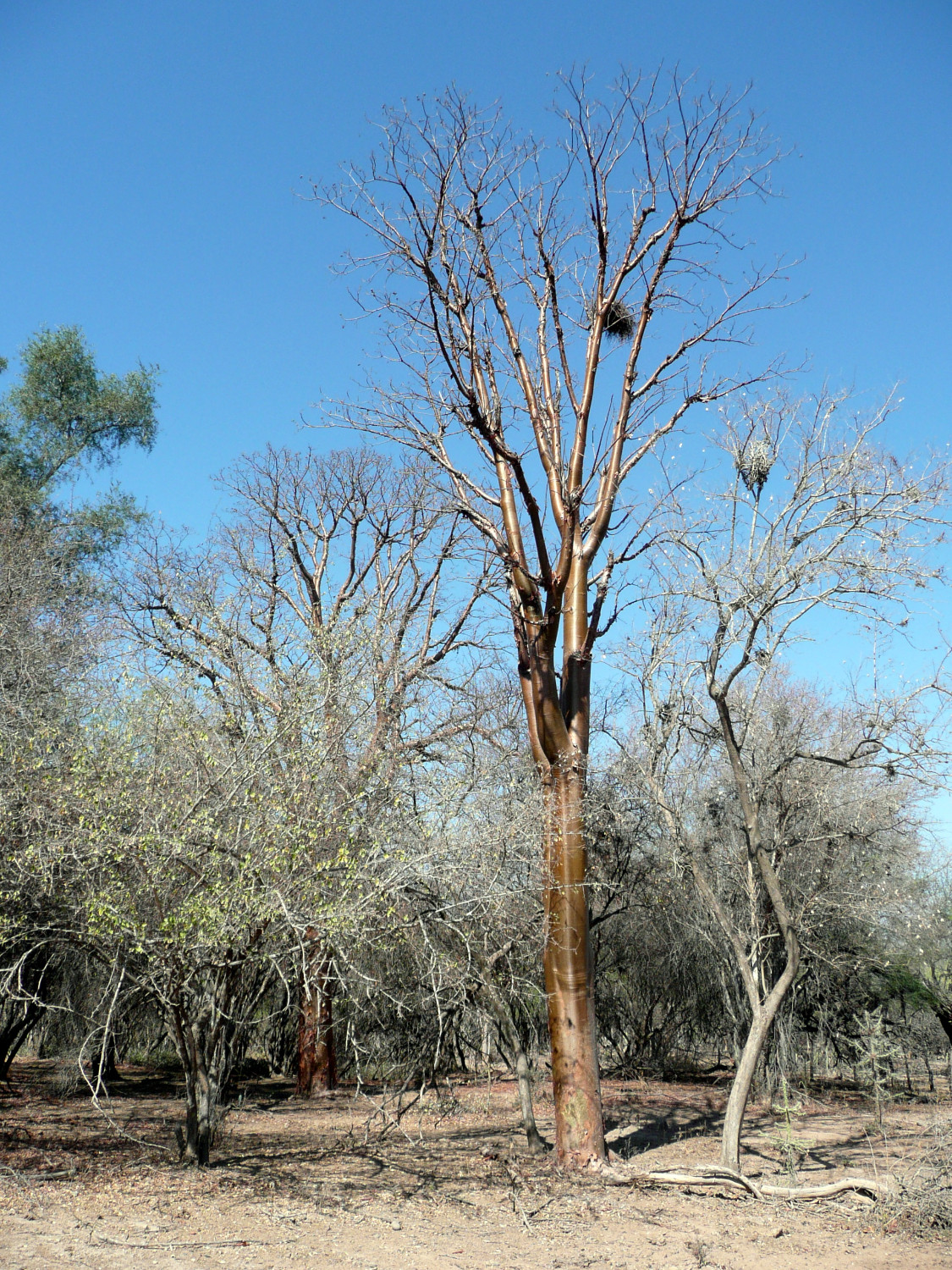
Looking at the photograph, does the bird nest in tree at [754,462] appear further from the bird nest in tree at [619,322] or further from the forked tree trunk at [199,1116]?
the forked tree trunk at [199,1116]

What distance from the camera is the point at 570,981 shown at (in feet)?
Result: 26.8

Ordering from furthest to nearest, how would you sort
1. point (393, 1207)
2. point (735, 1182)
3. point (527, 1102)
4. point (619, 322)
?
1. point (619, 322)
2. point (527, 1102)
3. point (735, 1182)
4. point (393, 1207)

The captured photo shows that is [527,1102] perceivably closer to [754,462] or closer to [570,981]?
[570,981]

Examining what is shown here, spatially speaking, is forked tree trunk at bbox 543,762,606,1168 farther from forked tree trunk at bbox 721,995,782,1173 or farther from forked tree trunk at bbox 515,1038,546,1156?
forked tree trunk at bbox 721,995,782,1173

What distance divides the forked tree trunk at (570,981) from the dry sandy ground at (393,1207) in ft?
1.28

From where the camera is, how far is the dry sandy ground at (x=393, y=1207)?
5578 mm

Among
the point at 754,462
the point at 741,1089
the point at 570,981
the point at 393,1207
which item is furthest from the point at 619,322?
the point at 393,1207

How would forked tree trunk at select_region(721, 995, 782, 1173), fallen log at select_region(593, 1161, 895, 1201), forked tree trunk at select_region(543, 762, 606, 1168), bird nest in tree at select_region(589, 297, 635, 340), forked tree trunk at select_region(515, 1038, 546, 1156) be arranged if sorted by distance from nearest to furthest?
fallen log at select_region(593, 1161, 895, 1201)
forked tree trunk at select_region(543, 762, 606, 1168)
forked tree trunk at select_region(721, 995, 782, 1173)
forked tree trunk at select_region(515, 1038, 546, 1156)
bird nest in tree at select_region(589, 297, 635, 340)

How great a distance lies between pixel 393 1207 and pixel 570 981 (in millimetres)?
2353

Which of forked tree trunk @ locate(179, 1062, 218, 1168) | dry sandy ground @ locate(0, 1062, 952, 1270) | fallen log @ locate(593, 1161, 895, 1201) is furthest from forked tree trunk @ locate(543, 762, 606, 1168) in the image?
forked tree trunk @ locate(179, 1062, 218, 1168)

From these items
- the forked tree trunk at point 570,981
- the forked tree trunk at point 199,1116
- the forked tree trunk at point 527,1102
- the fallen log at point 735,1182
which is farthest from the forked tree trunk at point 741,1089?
the forked tree trunk at point 199,1116

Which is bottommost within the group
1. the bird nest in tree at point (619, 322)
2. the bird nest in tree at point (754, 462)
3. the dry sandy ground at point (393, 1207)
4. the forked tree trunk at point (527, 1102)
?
the dry sandy ground at point (393, 1207)

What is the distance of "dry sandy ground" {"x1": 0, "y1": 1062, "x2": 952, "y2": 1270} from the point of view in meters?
5.58

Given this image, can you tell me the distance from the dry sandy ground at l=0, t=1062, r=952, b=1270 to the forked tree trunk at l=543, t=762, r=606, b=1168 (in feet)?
1.28
